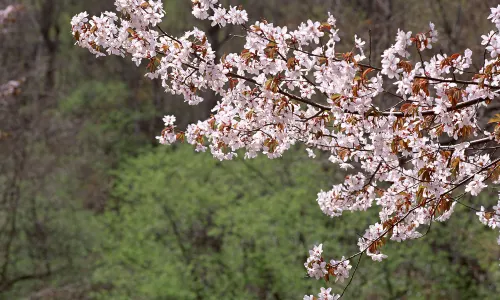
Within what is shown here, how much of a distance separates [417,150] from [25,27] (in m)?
23.2

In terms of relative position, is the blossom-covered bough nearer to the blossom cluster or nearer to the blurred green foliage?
the blossom cluster

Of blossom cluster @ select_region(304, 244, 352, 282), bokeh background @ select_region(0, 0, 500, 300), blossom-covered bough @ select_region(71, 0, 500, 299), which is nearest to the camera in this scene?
blossom-covered bough @ select_region(71, 0, 500, 299)

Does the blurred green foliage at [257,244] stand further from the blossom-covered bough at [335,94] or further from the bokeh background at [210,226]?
the blossom-covered bough at [335,94]

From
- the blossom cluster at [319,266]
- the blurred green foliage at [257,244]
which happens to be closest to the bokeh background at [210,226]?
the blurred green foliage at [257,244]

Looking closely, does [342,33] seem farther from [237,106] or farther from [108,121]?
[108,121]

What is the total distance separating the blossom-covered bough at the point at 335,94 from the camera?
3.87 metres

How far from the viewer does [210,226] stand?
12344 mm

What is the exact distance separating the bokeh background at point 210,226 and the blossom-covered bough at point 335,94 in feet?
19.5

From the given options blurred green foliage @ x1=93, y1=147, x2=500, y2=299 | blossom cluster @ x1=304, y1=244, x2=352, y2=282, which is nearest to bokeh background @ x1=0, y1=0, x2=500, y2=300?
blurred green foliage @ x1=93, y1=147, x2=500, y2=299

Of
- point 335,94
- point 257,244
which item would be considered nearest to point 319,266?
point 335,94

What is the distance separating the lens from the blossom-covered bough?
3.87m

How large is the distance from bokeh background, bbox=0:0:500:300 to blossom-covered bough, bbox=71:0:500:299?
595 cm

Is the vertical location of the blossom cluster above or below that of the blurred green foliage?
below

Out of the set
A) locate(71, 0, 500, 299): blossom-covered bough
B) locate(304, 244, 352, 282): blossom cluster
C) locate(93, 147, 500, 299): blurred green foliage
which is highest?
locate(93, 147, 500, 299): blurred green foliage
